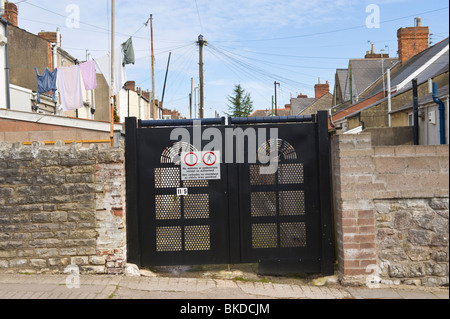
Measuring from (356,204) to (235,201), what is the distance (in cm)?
175

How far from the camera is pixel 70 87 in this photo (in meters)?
17.4

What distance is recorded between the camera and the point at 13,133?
38.4 feet

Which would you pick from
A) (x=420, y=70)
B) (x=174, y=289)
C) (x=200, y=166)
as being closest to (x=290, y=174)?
(x=200, y=166)

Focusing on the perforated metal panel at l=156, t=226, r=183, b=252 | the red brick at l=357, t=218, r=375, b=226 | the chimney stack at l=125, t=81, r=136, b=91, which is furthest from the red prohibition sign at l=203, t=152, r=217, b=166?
the chimney stack at l=125, t=81, r=136, b=91

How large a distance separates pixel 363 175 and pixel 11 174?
5126 mm

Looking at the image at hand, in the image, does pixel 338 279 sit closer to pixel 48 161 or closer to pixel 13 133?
pixel 48 161

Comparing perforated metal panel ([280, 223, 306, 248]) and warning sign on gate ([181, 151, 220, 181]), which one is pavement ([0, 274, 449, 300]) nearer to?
perforated metal panel ([280, 223, 306, 248])

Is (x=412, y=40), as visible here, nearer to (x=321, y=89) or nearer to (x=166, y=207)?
(x=321, y=89)

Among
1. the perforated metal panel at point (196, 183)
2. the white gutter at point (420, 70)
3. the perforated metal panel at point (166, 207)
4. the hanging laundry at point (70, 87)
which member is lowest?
the perforated metal panel at point (166, 207)

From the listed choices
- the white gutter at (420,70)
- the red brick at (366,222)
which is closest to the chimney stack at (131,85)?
the white gutter at (420,70)

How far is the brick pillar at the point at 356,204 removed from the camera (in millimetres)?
6320

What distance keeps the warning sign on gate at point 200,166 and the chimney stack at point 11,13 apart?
18825 millimetres

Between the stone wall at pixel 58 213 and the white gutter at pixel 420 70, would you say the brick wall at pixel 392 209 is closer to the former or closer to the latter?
the stone wall at pixel 58 213

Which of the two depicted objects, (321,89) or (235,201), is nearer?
(235,201)
